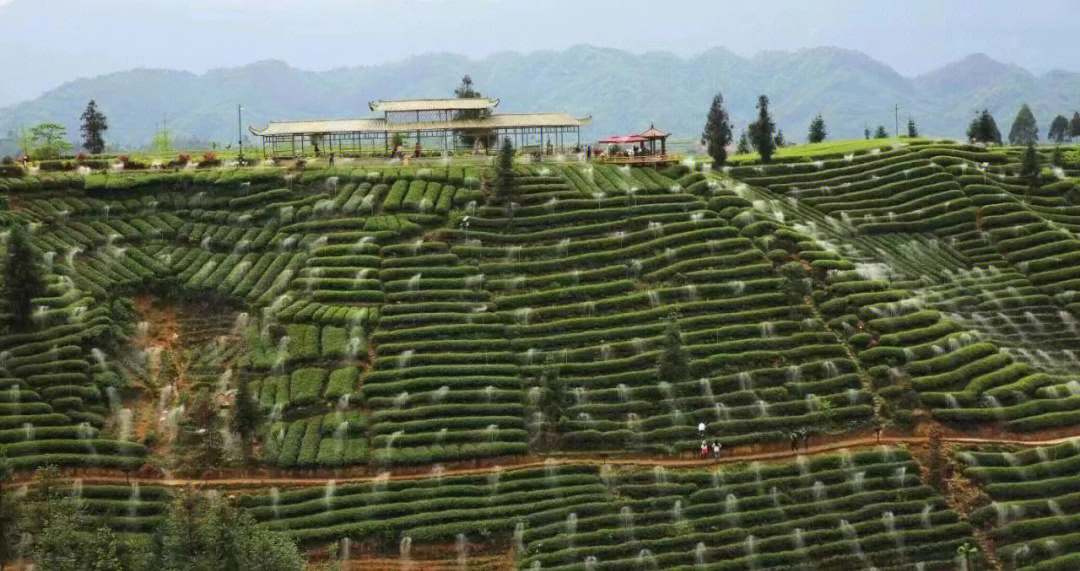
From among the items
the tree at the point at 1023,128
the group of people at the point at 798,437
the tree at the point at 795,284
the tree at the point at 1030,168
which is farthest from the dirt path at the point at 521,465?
the tree at the point at 1023,128

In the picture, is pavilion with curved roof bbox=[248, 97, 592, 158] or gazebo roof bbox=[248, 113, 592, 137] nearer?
gazebo roof bbox=[248, 113, 592, 137]

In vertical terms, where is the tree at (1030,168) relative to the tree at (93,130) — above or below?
below

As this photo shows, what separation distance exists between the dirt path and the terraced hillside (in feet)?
0.68

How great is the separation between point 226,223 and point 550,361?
1020 inches

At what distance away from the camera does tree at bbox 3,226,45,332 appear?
202 feet

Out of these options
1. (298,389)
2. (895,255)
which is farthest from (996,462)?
(298,389)

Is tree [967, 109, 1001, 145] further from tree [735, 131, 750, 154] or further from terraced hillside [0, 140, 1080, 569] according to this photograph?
tree [735, 131, 750, 154]

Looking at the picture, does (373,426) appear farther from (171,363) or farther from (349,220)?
(349,220)

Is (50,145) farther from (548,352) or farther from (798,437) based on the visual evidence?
(798,437)

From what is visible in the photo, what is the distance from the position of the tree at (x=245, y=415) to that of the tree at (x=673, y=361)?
19.4 m

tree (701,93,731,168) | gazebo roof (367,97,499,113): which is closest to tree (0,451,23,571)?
gazebo roof (367,97,499,113)

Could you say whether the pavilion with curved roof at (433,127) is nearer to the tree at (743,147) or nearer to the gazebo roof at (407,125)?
the gazebo roof at (407,125)

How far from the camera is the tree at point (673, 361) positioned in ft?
194

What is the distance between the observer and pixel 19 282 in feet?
201
